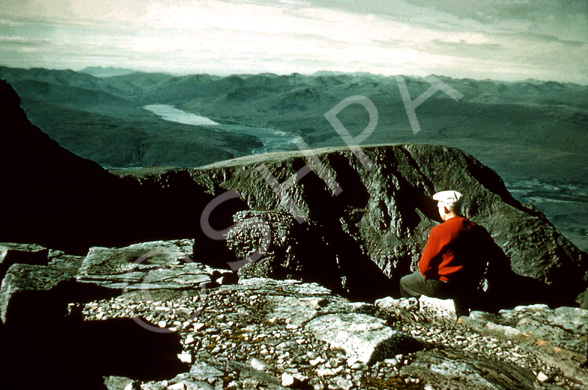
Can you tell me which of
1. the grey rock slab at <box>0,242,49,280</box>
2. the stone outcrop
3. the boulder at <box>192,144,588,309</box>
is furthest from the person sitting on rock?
the boulder at <box>192,144,588,309</box>

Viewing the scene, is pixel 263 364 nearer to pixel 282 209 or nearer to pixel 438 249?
pixel 438 249

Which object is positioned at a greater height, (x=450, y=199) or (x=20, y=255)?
(x=450, y=199)

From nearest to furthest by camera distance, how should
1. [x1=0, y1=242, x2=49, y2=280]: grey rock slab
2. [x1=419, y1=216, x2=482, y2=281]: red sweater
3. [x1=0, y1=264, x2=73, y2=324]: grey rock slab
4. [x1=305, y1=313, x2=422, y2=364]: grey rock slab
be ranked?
[x1=0, y1=264, x2=73, y2=324]: grey rock slab → [x1=305, y1=313, x2=422, y2=364]: grey rock slab → [x1=0, y1=242, x2=49, y2=280]: grey rock slab → [x1=419, y1=216, x2=482, y2=281]: red sweater

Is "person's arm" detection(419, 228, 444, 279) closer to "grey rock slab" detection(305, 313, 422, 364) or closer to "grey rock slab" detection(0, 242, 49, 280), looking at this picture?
"grey rock slab" detection(305, 313, 422, 364)

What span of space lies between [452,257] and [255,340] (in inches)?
124

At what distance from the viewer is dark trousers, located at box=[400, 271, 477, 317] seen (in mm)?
6322

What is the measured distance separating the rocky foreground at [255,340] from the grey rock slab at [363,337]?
14mm

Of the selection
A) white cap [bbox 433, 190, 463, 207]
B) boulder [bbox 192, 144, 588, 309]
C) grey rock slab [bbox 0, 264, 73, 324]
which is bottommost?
boulder [bbox 192, 144, 588, 309]

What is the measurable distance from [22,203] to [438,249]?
968cm

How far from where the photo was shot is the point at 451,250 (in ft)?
19.9

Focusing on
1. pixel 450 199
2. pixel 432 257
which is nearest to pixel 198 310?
pixel 432 257

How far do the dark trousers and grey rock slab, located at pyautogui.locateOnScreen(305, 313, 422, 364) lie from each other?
4.30 ft

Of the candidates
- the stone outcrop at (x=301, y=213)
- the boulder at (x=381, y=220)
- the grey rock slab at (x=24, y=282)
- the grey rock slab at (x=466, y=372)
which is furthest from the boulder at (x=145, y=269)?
the boulder at (x=381, y=220)

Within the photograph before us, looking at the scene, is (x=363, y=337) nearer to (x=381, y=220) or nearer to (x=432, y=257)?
(x=432, y=257)
